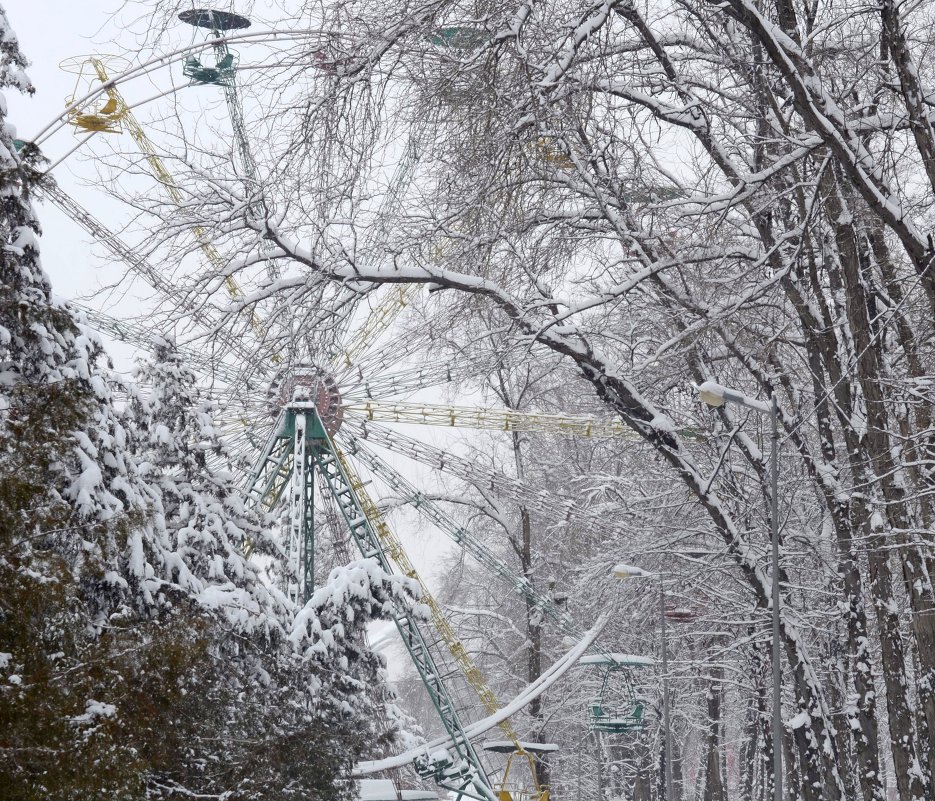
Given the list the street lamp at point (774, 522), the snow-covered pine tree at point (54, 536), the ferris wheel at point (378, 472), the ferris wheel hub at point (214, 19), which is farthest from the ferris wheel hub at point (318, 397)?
the ferris wheel hub at point (214, 19)

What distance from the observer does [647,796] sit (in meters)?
37.3

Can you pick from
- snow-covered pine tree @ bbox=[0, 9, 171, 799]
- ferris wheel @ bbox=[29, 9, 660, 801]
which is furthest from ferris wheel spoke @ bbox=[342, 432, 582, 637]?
snow-covered pine tree @ bbox=[0, 9, 171, 799]

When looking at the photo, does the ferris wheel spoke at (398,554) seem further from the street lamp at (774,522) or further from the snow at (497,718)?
the street lamp at (774,522)

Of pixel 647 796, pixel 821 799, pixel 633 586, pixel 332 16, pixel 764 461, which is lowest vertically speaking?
pixel 647 796

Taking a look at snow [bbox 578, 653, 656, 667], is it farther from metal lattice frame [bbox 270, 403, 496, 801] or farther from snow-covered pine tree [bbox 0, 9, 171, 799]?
snow-covered pine tree [bbox 0, 9, 171, 799]

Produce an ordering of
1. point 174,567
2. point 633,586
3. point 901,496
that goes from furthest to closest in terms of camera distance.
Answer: point 633,586 < point 901,496 < point 174,567

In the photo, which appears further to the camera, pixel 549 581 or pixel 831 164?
pixel 549 581

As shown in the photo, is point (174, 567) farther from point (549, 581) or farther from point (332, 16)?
point (549, 581)

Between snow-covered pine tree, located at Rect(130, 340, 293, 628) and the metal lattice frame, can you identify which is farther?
the metal lattice frame

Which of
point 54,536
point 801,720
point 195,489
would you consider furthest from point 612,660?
point 54,536

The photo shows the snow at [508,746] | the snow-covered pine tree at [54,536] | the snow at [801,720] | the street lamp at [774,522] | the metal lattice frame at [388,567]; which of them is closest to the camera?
the snow-covered pine tree at [54,536]

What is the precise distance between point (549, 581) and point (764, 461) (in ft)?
46.4

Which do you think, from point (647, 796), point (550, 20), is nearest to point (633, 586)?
point (550, 20)

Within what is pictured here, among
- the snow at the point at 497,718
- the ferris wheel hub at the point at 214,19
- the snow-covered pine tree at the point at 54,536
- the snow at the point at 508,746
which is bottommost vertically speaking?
the snow at the point at 508,746
